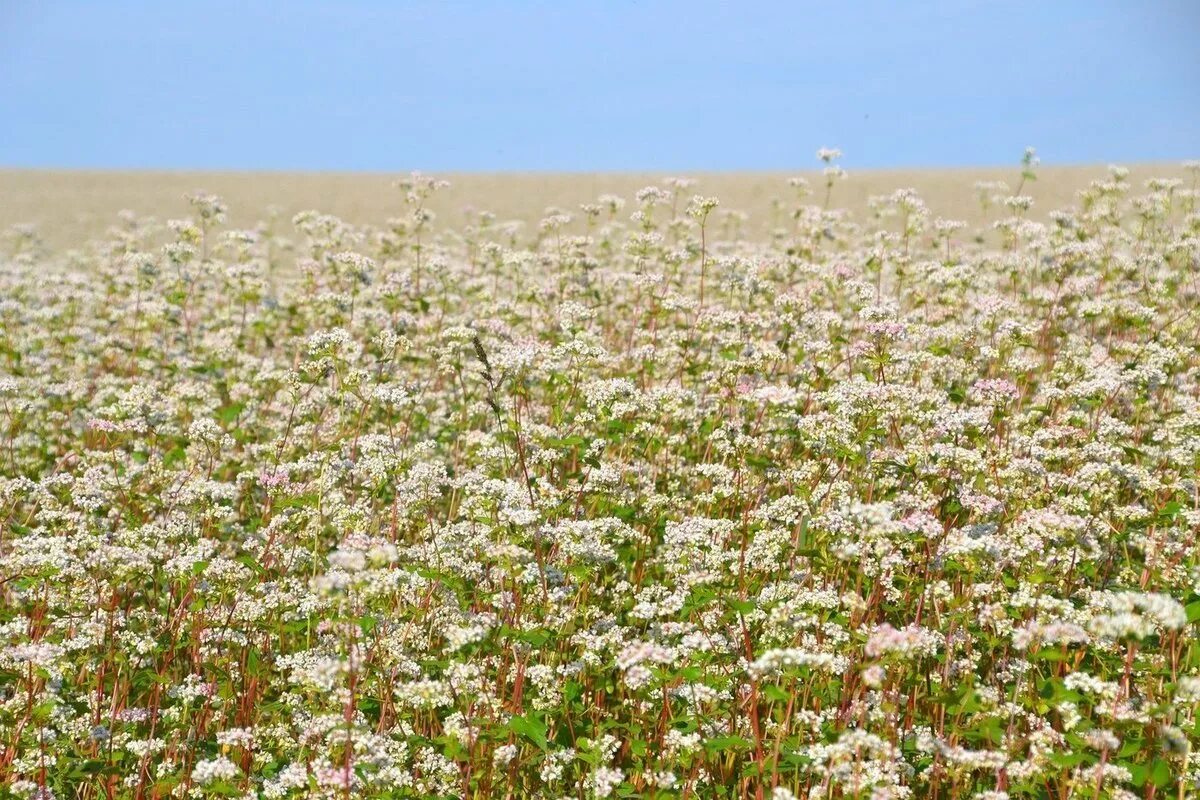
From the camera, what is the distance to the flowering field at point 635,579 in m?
4.43

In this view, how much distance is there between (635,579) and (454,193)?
48.4 m

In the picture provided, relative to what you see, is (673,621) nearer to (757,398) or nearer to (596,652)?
(596,652)

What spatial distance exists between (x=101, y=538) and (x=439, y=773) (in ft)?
9.18

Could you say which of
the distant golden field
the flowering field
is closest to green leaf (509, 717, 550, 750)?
the flowering field

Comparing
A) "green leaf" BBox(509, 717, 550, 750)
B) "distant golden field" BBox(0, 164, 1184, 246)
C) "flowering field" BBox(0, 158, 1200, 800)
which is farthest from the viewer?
"distant golden field" BBox(0, 164, 1184, 246)

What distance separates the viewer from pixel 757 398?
22.6 feet

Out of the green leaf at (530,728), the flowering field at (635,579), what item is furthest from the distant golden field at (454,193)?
the green leaf at (530,728)

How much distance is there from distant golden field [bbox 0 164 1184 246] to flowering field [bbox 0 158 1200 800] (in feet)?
87.2

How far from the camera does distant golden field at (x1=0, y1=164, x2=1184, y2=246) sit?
133 ft

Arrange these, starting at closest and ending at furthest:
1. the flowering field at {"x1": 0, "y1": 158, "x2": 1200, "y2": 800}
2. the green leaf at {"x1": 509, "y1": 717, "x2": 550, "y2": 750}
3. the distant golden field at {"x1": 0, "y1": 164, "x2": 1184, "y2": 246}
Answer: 1. the green leaf at {"x1": 509, "y1": 717, "x2": 550, "y2": 750}
2. the flowering field at {"x1": 0, "y1": 158, "x2": 1200, "y2": 800}
3. the distant golden field at {"x1": 0, "y1": 164, "x2": 1184, "y2": 246}

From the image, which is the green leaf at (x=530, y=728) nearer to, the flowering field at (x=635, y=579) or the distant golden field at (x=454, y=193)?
the flowering field at (x=635, y=579)

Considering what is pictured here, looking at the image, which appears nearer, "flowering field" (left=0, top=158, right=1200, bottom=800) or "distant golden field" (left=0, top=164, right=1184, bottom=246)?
"flowering field" (left=0, top=158, right=1200, bottom=800)

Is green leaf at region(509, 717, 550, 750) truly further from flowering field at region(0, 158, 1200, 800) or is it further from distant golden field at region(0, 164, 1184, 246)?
distant golden field at region(0, 164, 1184, 246)

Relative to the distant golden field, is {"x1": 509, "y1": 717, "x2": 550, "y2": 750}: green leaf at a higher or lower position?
lower
